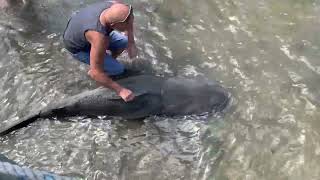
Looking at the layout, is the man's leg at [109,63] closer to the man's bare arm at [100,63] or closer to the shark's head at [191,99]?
the man's bare arm at [100,63]

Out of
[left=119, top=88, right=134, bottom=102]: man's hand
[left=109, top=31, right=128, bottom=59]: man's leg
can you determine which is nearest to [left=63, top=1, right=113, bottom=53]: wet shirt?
[left=109, top=31, right=128, bottom=59]: man's leg

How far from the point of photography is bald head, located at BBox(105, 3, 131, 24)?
Answer: 5.09 meters

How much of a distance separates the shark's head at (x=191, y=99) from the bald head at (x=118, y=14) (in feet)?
3.04

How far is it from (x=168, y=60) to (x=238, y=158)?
181 cm

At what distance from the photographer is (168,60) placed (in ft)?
20.6

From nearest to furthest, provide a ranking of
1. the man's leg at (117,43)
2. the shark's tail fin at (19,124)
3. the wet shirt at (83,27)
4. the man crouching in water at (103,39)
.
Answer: the man crouching in water at (103,39) < the wet shirt at (83,27) < the shark's tail fin at (19,124) < the man's leg at (117,43)

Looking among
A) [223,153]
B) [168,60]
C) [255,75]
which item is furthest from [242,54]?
[223,153]

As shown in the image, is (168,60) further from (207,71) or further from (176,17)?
(176,17)

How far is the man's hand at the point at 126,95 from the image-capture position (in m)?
5.36

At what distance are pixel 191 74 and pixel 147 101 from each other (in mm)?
808

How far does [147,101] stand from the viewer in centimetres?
546

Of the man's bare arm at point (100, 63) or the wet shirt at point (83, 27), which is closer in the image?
the man's bare arm at point (100, 63)

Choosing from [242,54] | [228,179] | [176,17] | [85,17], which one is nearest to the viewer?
[228,179]

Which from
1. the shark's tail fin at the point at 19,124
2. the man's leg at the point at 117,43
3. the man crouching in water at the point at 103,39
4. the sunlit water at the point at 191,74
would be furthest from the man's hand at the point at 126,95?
the shark's tail fin at the point at 19,124
